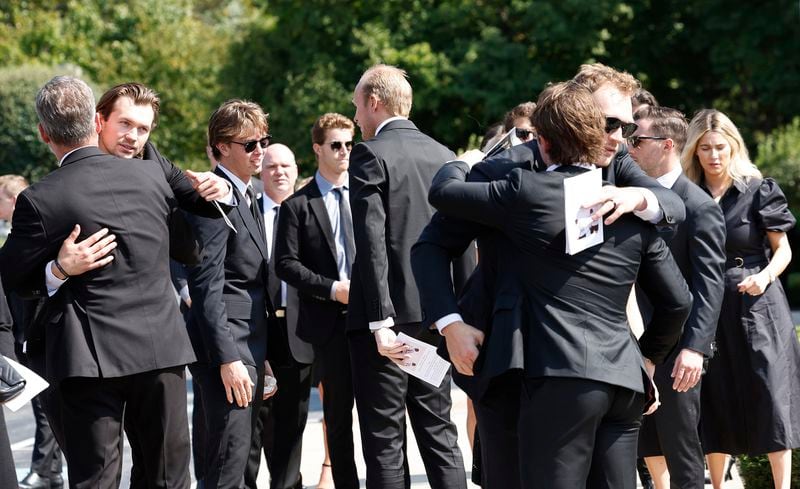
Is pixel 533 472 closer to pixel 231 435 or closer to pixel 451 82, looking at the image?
pixel 231 435

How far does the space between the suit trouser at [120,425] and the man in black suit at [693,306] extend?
86.2 inches

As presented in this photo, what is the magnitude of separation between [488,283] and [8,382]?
1.78m

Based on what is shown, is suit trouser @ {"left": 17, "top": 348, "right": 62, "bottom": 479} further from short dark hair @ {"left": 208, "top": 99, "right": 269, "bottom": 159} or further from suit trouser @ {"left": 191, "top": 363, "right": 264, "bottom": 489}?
short dark hair @ {"left": 208, "top": 99, "right": 269, "bottom": 159}

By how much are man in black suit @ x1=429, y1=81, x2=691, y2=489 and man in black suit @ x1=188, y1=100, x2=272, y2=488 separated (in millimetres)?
1940

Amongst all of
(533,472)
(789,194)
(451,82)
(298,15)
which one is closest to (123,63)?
(298,15)

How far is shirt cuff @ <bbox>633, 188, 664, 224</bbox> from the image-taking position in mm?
4363

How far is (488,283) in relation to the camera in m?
4.57

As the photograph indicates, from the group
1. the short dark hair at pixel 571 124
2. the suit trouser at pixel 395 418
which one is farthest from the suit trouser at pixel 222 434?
the short dark hair at pixel 571 124

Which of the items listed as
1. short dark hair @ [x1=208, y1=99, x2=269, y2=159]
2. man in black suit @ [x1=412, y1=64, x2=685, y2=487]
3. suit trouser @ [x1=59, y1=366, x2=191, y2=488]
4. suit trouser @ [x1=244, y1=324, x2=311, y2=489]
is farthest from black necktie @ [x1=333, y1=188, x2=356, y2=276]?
man in black suit @ [x1=412, y1=64, x2=685, y2=487]

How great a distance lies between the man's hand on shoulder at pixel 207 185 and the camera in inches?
213

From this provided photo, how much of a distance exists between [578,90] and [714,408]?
3.36m

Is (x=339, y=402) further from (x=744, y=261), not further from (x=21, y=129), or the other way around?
(x=21, y=129)

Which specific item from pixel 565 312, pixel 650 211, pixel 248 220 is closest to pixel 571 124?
pixel 650 211

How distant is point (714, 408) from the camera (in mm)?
7082
